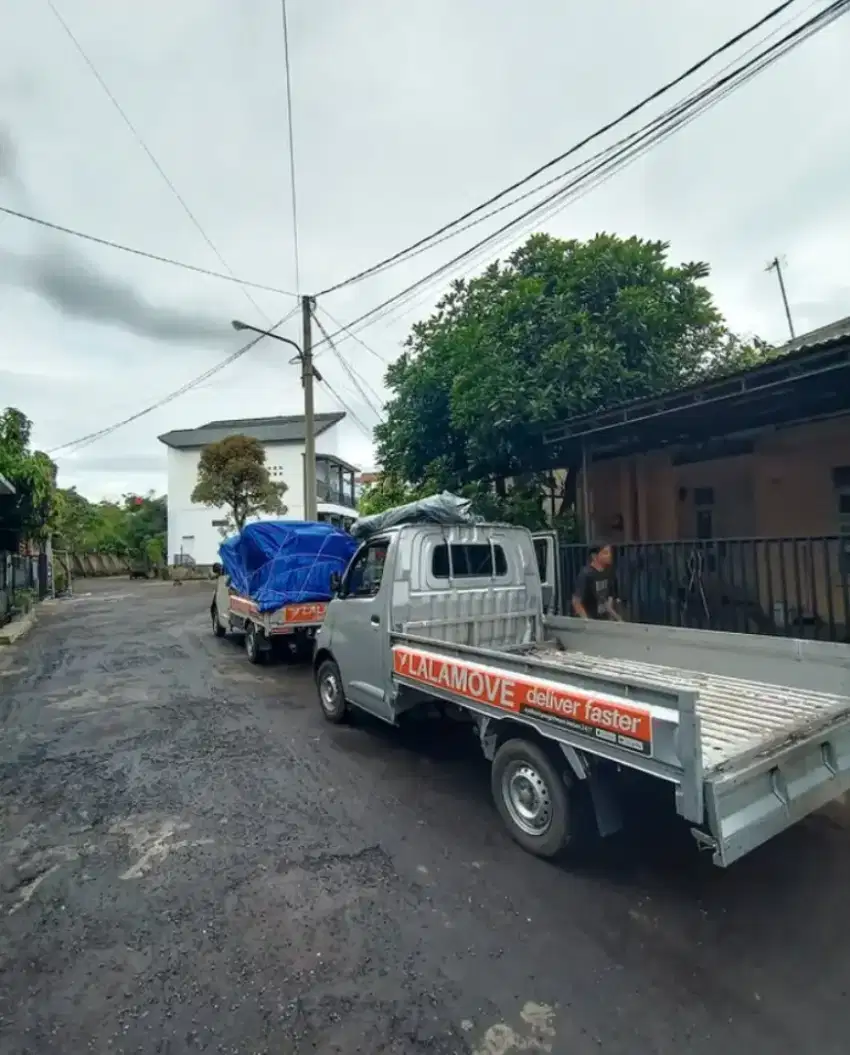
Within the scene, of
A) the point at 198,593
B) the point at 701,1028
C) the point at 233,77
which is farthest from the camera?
the point at 198,593

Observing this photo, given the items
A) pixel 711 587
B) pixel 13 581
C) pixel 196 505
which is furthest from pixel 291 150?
pixel 196 505

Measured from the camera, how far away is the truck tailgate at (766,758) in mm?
2539

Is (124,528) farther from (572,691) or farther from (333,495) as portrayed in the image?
(572,691)

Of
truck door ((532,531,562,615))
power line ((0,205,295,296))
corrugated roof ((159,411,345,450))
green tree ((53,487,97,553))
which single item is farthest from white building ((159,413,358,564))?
truck door ((532,531,562,615))

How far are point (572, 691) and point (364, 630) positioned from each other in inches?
105

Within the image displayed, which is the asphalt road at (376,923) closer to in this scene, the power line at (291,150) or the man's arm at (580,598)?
the man's arm at (580,598)

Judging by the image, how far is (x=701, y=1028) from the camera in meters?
2.23

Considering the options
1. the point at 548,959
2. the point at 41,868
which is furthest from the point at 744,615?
the point at 41,868

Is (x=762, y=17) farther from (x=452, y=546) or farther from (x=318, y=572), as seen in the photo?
(x=318, y=572)

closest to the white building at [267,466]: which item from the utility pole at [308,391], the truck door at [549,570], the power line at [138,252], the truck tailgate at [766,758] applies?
the utility pole at [308,391]

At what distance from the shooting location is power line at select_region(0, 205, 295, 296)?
9.25m

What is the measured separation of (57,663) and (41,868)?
8.00m

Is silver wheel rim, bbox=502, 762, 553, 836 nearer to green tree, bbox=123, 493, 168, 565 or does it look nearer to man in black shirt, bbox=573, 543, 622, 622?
man in black shirt, bbox=573, 543, 622, 622

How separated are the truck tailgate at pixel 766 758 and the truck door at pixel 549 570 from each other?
2.66 m
